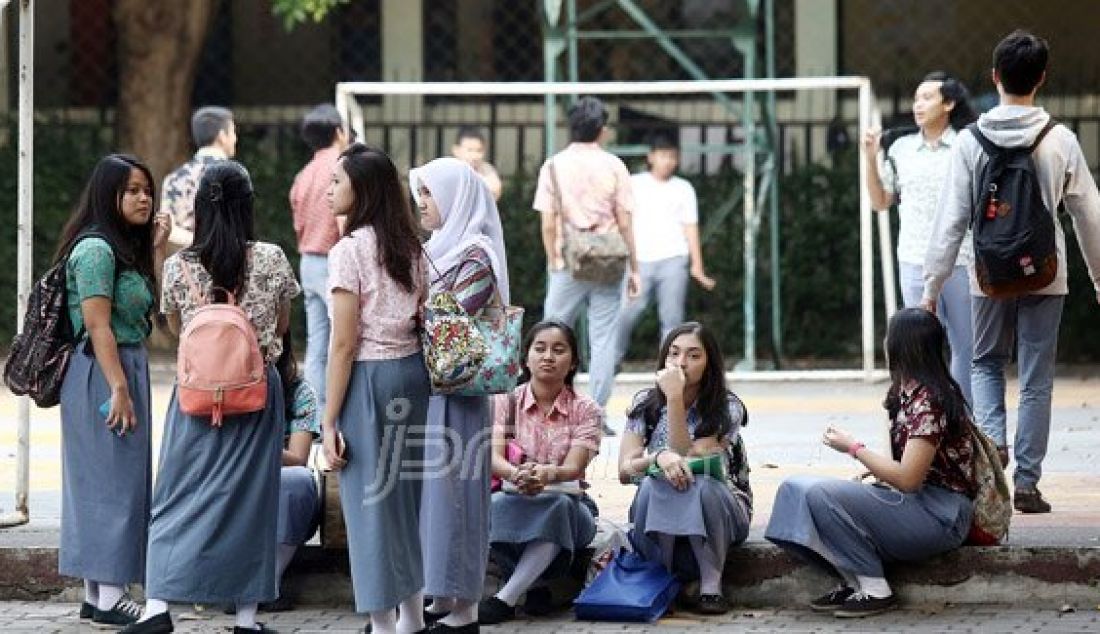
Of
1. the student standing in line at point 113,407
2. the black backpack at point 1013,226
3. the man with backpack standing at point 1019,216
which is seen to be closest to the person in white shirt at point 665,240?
the man with backpack standing at point 1019,216

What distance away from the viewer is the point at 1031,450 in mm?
9359

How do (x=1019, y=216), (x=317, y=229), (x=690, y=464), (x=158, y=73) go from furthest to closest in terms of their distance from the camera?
(x=158, y=73)
(x=317, y=229)
(x=1019, y=216)
(x=690, y=464)

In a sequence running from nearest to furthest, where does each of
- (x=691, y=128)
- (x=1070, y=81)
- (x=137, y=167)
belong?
(x=137, y=167) → (x=691, y=128) → (x=1070, y=81)

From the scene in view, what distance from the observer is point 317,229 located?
41.2ft

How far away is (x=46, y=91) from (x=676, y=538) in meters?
12.2

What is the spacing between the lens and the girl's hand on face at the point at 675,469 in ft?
27.3

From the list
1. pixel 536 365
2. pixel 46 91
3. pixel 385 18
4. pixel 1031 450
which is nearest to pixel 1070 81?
pixel 385 18

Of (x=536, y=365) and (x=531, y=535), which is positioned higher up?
(x=536, y=365)

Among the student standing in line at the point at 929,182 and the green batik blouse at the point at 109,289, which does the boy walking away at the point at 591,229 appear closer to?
the student standing in line at the point at 929,182

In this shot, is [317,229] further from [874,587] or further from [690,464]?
[874,587]

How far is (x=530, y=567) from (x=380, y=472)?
1015mm

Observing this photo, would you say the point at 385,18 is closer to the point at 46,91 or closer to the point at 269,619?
the point at 46,91

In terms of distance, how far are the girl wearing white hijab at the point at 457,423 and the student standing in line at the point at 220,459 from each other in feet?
1.74

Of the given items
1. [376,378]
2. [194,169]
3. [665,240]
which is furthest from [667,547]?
[665,240]
